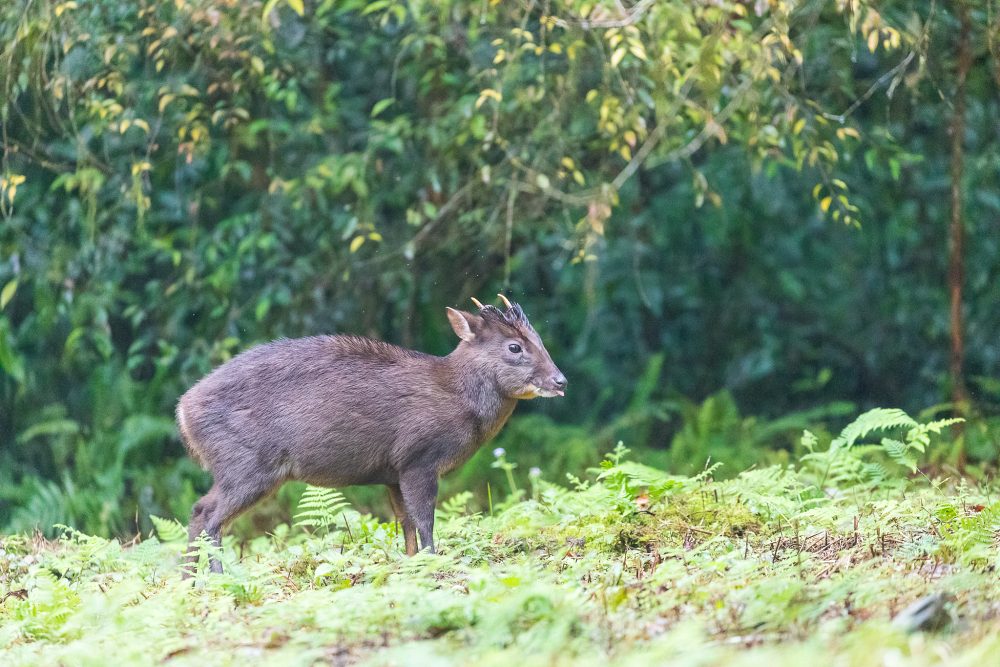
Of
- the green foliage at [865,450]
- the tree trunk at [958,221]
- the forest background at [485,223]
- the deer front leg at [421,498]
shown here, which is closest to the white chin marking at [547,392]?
the deer front leg at [421,498]

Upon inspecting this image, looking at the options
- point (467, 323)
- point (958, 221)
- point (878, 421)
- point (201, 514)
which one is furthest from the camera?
point (958, 221)

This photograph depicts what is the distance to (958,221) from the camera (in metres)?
11.4

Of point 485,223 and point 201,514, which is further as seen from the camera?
point 485,223

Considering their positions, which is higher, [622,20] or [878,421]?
[622,20]

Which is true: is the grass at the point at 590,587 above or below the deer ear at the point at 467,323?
below

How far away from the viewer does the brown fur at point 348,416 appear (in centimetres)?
779

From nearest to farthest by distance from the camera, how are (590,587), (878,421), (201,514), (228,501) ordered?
1. (590,587)
2. (228,501)
3. (201,514)
4. (878,421)

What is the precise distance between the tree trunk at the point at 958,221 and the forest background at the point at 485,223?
38mm

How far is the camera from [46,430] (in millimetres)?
12555

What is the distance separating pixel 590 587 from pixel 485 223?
583cm

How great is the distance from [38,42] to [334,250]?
351cm

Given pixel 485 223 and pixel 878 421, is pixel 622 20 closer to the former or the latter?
pixel 878 421

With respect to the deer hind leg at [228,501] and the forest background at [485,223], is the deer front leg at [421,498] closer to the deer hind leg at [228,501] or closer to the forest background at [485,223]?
the deer hind leg at [228,501]

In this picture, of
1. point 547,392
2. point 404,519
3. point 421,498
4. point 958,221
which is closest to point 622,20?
point 547,392
